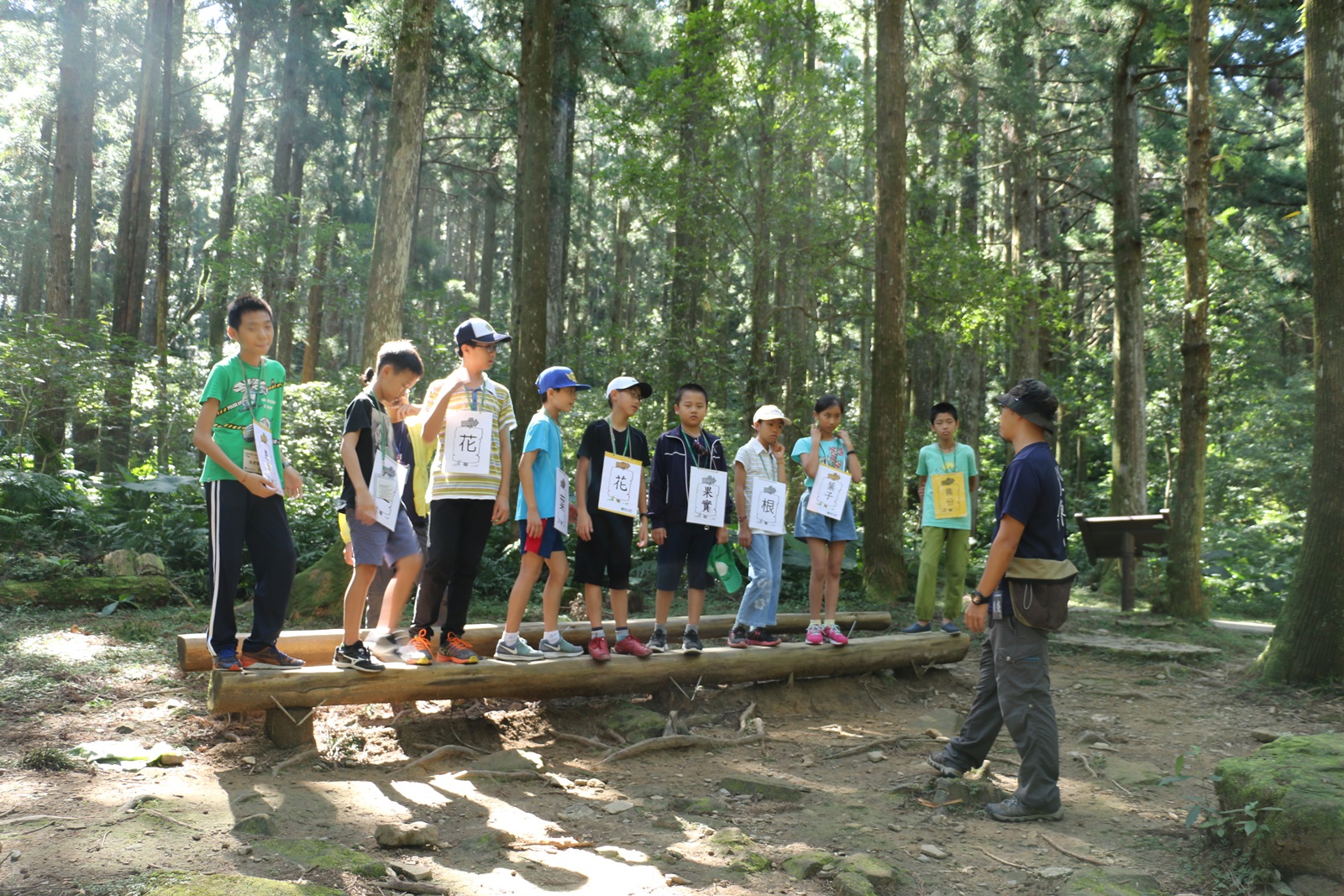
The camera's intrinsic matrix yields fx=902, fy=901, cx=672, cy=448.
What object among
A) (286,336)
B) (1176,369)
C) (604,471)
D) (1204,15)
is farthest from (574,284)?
(604,471)

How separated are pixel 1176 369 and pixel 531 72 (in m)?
17.0

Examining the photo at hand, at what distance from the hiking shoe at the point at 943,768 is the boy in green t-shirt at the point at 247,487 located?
350 cm

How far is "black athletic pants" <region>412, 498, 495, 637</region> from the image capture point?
17.1 feet

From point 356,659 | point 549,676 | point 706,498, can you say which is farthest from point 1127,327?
point 356,659

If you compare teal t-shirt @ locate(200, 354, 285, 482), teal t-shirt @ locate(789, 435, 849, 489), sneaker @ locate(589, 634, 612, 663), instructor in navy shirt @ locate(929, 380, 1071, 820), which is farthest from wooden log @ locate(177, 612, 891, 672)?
instructor in navy shirt @ locate(929, 380, 1071, 820)

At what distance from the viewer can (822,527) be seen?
6.93 m

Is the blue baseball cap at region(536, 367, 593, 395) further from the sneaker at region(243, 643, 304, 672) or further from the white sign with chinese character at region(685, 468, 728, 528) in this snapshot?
the sneaker at region(243, 643, 304, 672)

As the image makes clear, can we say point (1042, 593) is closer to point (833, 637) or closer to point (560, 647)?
point (833, 637)

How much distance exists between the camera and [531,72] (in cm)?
1080

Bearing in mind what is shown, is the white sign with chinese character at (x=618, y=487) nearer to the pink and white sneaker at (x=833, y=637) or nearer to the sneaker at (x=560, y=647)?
the sneaker at (x=560, y=647)

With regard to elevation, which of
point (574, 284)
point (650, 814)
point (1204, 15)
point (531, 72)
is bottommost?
point (650, 814)

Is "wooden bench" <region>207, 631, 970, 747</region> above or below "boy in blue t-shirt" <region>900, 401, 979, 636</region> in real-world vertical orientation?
below

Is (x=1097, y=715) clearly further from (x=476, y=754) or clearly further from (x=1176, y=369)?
(x=1176, y=369)

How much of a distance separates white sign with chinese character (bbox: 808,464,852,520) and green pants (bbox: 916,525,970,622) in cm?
130
